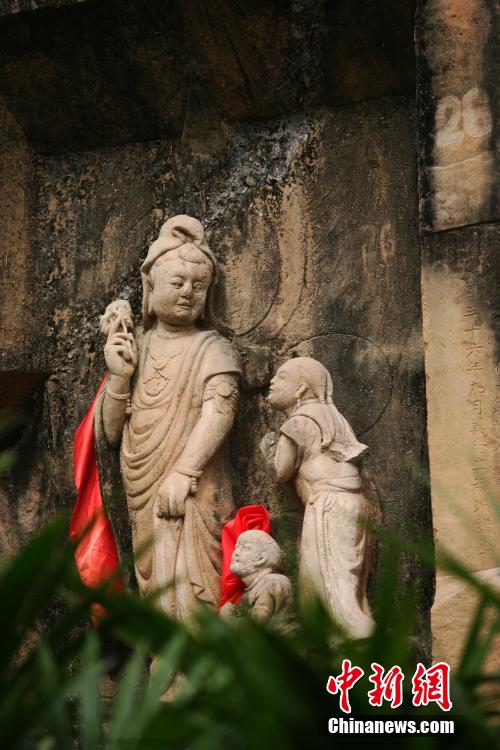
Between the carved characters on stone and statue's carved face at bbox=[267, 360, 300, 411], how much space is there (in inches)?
19.9

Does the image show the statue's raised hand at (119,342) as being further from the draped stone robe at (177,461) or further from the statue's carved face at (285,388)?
the statue's carved face at (285,388)

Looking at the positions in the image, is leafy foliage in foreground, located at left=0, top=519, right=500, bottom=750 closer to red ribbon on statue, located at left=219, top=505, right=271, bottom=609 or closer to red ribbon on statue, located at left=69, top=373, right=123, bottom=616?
red ribbon on statue, located at left=219, top=505, right=271, bottom=609

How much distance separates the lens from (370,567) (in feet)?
18.5

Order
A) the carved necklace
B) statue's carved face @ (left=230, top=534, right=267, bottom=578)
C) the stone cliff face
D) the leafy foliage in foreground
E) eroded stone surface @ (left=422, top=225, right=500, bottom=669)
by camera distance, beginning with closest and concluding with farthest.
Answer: the leafy foliage in foreground < eroded stone surface @ (left=422, top=225, right=500, bottom=669) < statue's carved face @ (left=230, top=534, right=267, bottom=578) < the carved necklace < the stone cliff face

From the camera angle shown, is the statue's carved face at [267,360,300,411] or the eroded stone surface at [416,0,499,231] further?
the statue's carved face at [267,360,300,411]

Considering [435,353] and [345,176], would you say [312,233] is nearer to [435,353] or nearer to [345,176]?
[345,176]

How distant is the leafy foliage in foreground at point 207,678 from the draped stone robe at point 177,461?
360 centimetres

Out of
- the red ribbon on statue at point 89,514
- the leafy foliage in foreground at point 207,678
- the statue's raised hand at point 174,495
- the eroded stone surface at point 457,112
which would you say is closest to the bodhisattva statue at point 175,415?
the statue's raised hand at point 174,495

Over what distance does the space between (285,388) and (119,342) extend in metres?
0.77

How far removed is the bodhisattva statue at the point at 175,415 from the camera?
573 cm

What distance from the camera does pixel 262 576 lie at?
5484 mm

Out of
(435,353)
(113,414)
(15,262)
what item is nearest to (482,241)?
(435,353)

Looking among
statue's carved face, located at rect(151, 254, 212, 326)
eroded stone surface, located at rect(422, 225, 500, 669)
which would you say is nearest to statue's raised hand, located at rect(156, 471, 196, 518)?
statue's carved face, located at rect(151, 254, 212, 326)

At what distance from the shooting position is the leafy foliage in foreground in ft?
6.35
